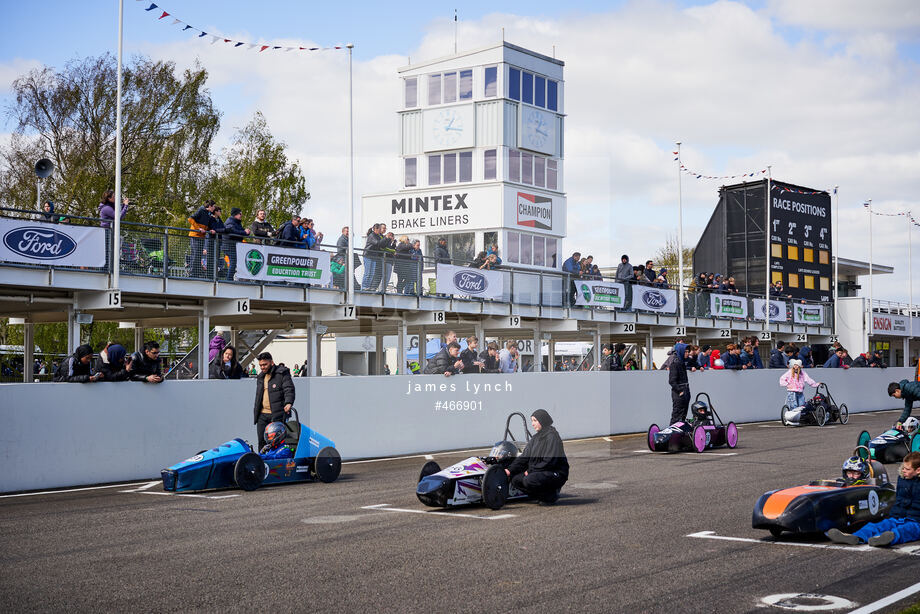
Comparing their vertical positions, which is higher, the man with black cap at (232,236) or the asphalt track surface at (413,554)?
the man with black cap at (232,236)

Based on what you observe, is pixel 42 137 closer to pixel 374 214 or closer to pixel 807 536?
pixel 374 214

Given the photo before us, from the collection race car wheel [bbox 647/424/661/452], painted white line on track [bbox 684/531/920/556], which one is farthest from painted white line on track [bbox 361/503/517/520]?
race car wheel [bbox 647/424/661/452]

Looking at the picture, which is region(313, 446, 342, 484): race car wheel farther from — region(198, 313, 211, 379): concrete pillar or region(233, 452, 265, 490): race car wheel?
region(198, 313, 211, 379): concrete pillar

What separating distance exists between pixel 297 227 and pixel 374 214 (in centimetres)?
2952

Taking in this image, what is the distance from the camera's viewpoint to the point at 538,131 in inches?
2069

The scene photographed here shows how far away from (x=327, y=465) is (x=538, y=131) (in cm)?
3998

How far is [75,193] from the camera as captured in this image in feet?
118

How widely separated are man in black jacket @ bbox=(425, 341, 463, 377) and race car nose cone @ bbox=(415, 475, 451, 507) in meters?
8.43

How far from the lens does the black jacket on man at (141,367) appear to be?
15.8 m

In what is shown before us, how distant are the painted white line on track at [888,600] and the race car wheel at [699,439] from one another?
11390 millimetres

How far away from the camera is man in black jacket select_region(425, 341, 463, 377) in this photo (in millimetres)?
20641

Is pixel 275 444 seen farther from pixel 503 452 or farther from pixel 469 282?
pixel 469 282

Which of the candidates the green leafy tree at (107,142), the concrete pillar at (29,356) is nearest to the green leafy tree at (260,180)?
the green leafy tree at (107,142)

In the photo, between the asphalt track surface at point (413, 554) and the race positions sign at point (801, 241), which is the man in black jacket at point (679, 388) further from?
the race positions sign at point (801, 241)
